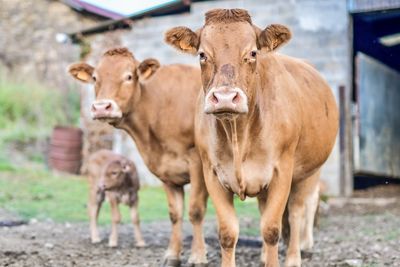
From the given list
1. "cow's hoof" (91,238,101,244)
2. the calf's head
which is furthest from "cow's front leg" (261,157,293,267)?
"cow's hoof" (91,238,101,244)

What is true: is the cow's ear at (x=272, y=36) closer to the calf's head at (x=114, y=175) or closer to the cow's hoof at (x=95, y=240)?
the calf's head at (x=114, y=175)

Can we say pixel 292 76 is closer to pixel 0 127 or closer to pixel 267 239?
pixel 267 239

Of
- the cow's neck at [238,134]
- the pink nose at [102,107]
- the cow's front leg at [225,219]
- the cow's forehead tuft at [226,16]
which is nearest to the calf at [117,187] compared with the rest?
the pink nose at [102,107]

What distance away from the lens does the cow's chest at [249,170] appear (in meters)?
6.23

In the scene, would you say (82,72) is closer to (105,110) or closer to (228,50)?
(105,110)

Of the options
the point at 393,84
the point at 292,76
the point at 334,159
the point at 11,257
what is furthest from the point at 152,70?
the point at 393,84

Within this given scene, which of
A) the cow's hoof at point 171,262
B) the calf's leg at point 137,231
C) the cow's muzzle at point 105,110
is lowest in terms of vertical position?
the cow's hoof at point 171,262

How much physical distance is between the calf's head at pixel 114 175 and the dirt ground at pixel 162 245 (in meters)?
0.72

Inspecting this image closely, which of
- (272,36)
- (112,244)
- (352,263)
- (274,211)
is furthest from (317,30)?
(274,211)

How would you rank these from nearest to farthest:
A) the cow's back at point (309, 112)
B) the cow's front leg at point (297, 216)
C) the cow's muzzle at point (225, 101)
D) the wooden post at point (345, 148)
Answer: the cow's muzzle at point (225, 101) < the cow's back at point (309, 112) < the cow's front leg at point (297, 216) < the wooden post at point (345, 148)

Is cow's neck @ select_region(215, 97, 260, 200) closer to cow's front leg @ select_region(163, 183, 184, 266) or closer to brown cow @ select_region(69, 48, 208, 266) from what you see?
brown cow @ select_region(69, 48, 208, 266)

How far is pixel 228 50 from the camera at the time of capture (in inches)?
229

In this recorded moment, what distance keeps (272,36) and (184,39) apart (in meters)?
0.71

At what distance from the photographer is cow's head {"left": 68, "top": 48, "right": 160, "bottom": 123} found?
7.90 metres
